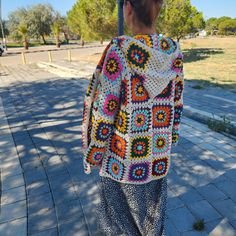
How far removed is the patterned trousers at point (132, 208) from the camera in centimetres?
189

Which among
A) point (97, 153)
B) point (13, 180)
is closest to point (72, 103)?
point (13, 180)

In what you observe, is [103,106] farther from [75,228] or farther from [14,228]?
[14,228]

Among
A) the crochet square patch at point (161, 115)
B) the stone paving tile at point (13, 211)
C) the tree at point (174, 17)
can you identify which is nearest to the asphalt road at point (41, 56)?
the tree at point (174, 17)

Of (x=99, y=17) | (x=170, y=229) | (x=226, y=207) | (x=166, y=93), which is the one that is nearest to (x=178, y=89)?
(x=166, y=93)

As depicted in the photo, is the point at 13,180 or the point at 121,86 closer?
the point at 121,86

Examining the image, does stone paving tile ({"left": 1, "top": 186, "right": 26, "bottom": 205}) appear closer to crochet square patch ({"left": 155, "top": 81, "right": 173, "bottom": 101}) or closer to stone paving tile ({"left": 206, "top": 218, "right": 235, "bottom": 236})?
stone paving tile ({"left": 206, "top": 218, "right": 235, "bottom": 236})

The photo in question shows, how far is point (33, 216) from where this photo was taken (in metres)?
2.68

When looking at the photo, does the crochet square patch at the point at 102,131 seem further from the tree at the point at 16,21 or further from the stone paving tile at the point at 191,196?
the tree at the point at 16,21

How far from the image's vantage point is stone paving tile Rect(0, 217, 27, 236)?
8.07ft

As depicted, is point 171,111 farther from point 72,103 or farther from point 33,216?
point 72,103

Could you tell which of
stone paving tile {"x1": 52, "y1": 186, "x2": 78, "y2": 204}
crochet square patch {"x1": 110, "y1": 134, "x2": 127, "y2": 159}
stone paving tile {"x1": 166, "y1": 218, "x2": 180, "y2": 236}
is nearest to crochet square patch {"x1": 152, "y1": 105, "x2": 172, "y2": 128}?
crochet square patch {"x1": 110, "y1": 134, "x2": 127, "y2": 159}

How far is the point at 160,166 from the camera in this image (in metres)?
1.84

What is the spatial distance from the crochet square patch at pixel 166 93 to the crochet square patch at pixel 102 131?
36cm

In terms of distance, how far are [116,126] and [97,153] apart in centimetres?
22
